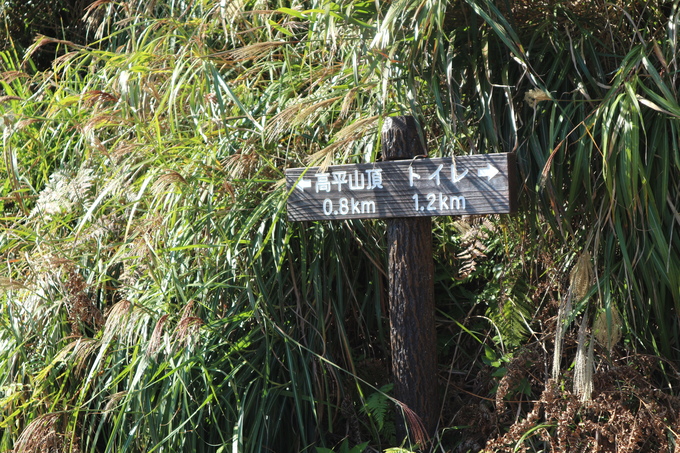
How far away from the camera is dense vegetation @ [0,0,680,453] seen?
2170 mm

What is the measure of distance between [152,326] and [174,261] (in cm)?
24

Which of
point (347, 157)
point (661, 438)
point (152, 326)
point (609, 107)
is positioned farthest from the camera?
point (347, 157)

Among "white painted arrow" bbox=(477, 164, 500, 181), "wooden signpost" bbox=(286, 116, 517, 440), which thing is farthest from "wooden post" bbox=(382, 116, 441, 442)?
"white painted arrow" bbox=(477, 164, 500, 181)

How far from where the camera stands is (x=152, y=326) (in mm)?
2412

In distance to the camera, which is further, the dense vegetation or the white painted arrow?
the dense vegetation

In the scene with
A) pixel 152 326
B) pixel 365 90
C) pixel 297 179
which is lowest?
pixel 152 326

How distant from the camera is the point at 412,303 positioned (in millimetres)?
2283

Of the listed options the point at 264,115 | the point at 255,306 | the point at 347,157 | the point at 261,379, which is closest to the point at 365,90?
the point at 347,157

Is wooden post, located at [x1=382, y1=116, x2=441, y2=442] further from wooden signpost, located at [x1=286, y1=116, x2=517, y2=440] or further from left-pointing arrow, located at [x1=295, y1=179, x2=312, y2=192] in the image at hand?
left-pointing arrow, located at [x1=295, y1=179, x2=312, y2=192]

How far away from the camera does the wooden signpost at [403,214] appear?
7.22 ft

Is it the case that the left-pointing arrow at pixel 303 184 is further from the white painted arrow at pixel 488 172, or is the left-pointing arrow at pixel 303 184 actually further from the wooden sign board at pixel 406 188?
the white painted arrow at pixel 488 172

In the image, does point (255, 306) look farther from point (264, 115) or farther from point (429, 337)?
point (264, 115)

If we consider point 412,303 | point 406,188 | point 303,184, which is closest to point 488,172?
Answer: point 406,188

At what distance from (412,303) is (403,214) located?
0.30 meters
